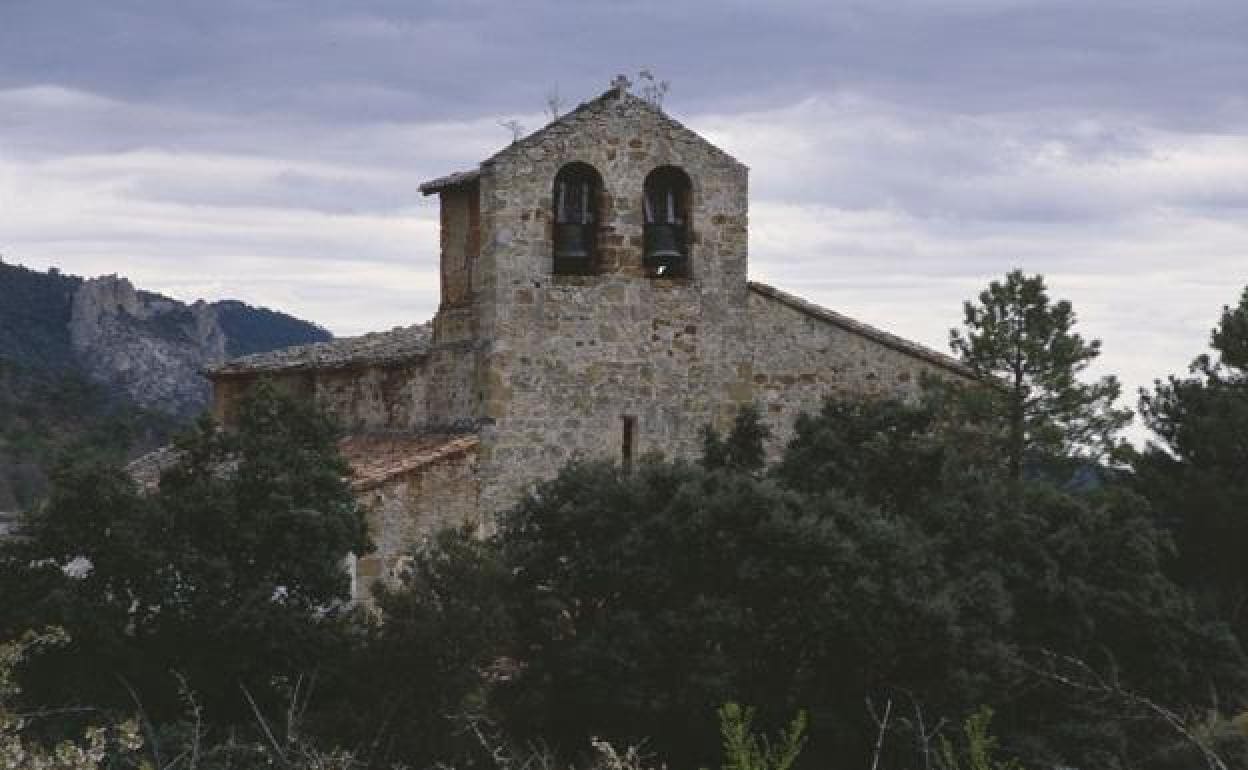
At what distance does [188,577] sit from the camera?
17734mm

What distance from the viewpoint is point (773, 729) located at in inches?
696

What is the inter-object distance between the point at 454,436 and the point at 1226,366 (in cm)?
1559

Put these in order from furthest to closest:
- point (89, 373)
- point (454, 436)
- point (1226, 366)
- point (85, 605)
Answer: point (89, 373) → point (1226, 366) → point (454, 436) → point (85, 605)

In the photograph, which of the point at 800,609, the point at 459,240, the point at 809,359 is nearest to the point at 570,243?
the point at 459,240

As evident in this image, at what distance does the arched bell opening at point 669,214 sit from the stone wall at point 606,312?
0.14 m

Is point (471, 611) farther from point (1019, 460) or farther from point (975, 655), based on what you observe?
point (1019, 460)

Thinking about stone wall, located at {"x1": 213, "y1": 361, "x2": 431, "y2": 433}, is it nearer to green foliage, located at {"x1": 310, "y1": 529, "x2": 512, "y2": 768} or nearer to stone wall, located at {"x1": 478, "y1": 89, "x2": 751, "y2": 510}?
stone wall, located at {"x1": 478, "y1": 89, "x2": 751, "y2": 510}

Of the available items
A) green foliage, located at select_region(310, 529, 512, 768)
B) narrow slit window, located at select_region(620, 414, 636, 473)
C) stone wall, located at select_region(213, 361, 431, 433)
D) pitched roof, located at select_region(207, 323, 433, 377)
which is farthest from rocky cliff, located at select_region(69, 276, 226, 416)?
green foliage, located at select_region(310, 529, 512, 768)

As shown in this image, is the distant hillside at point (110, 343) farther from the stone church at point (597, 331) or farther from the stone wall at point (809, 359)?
the stone wall at point (809, 359)

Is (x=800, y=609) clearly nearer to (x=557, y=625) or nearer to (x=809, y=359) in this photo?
(x=557, y=625)

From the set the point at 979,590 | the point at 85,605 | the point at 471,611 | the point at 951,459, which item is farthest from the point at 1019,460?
the point at 85,605

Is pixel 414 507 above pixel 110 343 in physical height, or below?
below

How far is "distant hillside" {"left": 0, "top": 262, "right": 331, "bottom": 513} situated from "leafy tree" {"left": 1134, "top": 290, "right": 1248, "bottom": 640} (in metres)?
34.6

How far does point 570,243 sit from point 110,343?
50616 mm
